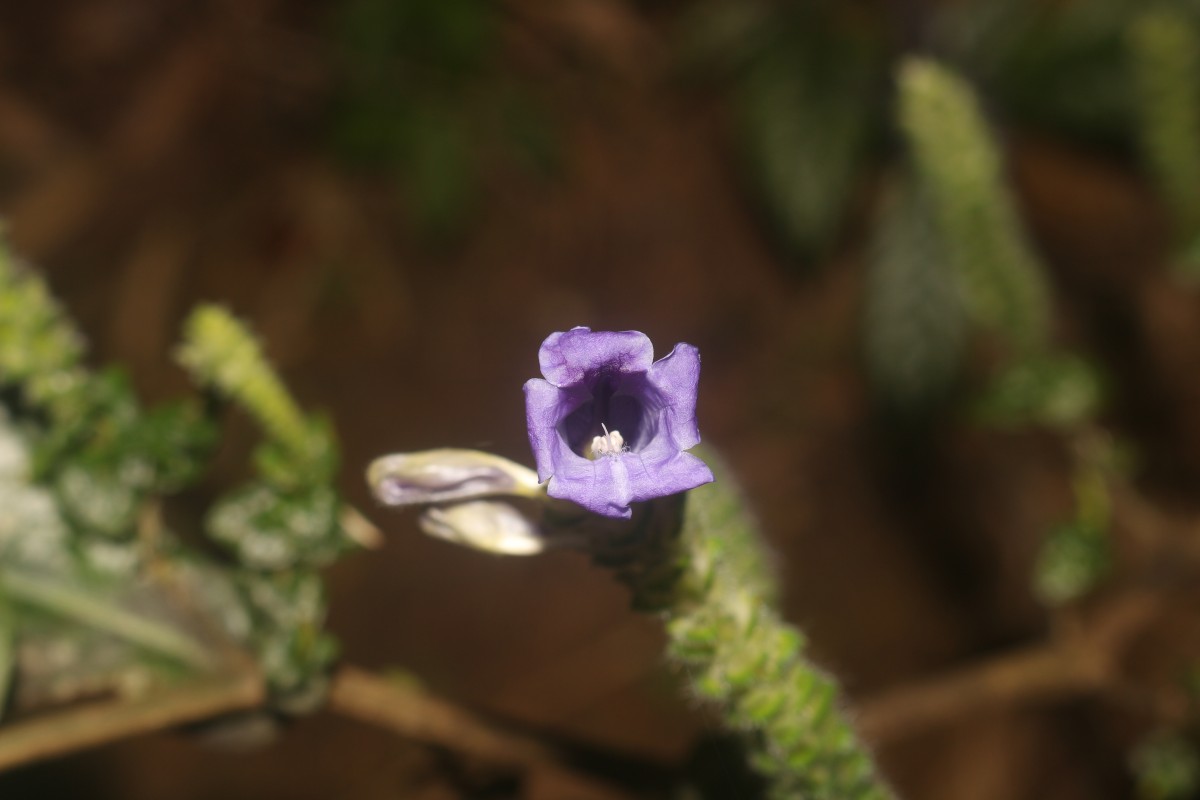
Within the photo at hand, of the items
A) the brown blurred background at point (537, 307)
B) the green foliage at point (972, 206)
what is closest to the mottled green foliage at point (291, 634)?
the green foliage at point (972, 206)

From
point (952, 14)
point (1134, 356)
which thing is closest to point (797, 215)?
point (952, 14)

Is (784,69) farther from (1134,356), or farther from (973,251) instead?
(973,251)

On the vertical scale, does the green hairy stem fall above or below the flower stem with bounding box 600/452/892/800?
above

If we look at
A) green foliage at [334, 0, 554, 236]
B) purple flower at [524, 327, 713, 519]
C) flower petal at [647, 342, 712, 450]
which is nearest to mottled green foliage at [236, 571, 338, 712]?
purple flower at [524, 327, 713, 519]

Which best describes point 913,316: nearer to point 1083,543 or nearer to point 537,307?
point 1083,543

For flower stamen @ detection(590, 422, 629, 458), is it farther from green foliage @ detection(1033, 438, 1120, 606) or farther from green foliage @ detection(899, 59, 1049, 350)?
green foliage @ detection(1033, 438, 1120, 606)

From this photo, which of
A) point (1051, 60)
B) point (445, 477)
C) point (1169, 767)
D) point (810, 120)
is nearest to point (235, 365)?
point (445, 477)
